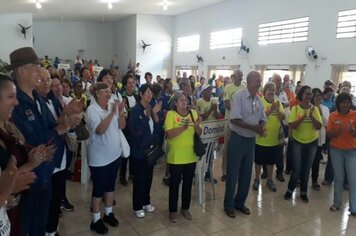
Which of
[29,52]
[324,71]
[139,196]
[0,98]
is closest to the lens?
[0,98]

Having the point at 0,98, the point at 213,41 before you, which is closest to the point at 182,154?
the point at 0,98

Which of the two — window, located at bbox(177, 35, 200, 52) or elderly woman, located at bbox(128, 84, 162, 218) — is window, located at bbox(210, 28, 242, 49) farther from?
elderly woman, located at bbox(128, 84, 162, 218)

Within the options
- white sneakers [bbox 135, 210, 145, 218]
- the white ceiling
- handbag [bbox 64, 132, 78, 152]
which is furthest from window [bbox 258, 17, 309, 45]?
handbag [bbox 64, 132, 78, 152]

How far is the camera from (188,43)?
14703 mm

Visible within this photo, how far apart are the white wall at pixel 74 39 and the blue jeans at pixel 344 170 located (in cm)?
1668

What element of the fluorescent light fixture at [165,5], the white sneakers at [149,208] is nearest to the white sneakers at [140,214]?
the white sneakers at [149,208]

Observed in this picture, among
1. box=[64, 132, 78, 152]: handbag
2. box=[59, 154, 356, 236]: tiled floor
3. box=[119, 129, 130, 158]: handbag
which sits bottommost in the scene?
box=[59, 154, 356, 236]: tiled floor

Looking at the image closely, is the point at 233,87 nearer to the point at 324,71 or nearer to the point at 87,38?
the point at 324,71

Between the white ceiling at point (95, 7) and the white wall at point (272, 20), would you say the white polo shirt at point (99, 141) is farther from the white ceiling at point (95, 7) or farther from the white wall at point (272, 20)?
the white ceiling at point (95, 7)

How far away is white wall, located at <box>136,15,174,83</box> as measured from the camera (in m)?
14.9

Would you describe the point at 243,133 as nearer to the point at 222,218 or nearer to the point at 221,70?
the point at 222,218

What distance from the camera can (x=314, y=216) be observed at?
3.17 m

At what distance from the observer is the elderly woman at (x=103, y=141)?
8.06 feet

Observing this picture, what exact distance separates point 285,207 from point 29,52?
308 centimetres
